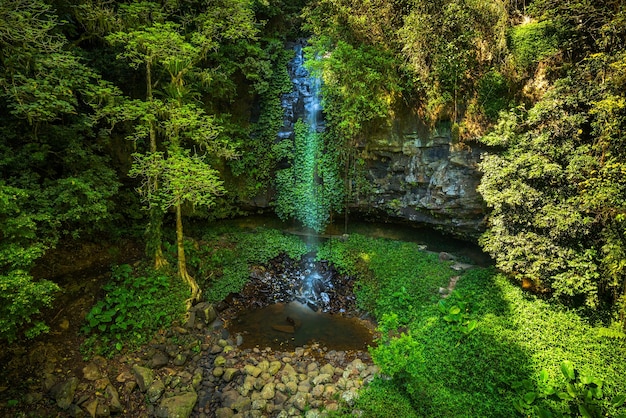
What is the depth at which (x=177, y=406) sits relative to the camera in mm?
5574

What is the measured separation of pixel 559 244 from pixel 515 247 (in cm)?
77

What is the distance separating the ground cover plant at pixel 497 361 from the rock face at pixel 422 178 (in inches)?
88.6

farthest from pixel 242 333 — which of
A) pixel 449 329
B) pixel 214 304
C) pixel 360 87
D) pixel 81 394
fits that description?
pixel 360 87

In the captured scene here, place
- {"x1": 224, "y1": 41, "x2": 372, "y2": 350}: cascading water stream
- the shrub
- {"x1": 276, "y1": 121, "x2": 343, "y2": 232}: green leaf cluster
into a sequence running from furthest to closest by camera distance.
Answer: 1. {"x1": 276, "y1": 121, "x2": 343, "y2": 232}: green leaf cluster
2. {"x1": 224, "y1": 41, "x2": 372, "y2": 350}: cascading water stream
3. the shrub

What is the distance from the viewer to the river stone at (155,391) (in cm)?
574

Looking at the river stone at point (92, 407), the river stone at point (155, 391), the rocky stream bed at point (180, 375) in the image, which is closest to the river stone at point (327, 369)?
the rocky stream bed at point (180, 375)

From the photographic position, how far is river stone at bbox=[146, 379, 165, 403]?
5738mm

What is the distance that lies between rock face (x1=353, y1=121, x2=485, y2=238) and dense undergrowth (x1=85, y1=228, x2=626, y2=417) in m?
1.55

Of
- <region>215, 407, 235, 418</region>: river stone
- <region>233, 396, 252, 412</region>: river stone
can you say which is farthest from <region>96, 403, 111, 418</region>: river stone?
<region>233, 396, 252, 412</region>: river stone

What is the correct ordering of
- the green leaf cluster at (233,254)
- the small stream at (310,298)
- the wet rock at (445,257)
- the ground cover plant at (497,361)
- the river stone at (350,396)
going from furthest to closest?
1. the wet rock at (445,257)
2. the green leaf cluster at (233,254)
3. the small stream at (310,298)
4. the river stone at (350,396)
5. the ground cover plant at (497,361)

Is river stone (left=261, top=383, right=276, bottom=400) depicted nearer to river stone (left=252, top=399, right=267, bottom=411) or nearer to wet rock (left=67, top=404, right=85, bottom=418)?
river stone (left=252, top=399, right=267, bottom=411)

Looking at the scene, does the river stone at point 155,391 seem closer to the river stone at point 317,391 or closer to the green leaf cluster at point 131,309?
the green leaf cluster at point 131,309

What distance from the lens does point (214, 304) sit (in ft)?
28.2

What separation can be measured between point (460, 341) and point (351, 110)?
21.3 feet
